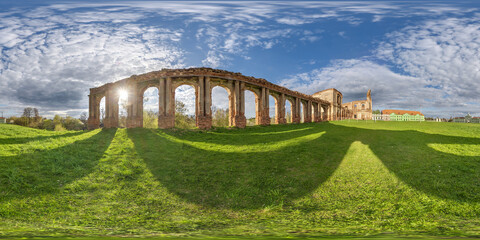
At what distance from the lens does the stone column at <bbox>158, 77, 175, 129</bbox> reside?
22875 mm

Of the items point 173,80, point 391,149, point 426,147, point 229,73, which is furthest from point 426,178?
point 173,80

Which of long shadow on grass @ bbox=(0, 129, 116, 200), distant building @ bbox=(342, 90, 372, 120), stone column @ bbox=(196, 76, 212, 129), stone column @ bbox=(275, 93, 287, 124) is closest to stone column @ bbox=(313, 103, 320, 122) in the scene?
stone column @ bbox=(275, 93, 287, 124)

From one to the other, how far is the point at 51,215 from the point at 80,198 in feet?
3.44

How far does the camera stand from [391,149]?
1134 cm

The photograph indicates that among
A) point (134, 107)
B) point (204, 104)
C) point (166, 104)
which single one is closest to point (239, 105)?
point (204, 104)

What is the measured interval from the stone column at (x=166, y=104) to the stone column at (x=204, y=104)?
2.79m

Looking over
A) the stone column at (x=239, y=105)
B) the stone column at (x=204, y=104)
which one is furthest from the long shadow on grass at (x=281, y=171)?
the stone column at (x=239, y=105)

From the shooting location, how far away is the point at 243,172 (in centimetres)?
856

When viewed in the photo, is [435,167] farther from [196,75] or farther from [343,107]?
[343,107]

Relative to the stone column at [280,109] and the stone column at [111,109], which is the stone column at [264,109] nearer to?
the stone column at [280,109]

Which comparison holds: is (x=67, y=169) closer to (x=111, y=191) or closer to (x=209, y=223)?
(x=111, y=191)

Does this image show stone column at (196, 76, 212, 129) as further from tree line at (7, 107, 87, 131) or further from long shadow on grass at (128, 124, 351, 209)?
tree line at (7, 107, 87, 131)

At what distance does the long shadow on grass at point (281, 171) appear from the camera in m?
6.58

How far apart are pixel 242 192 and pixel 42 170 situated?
7.14 meters
